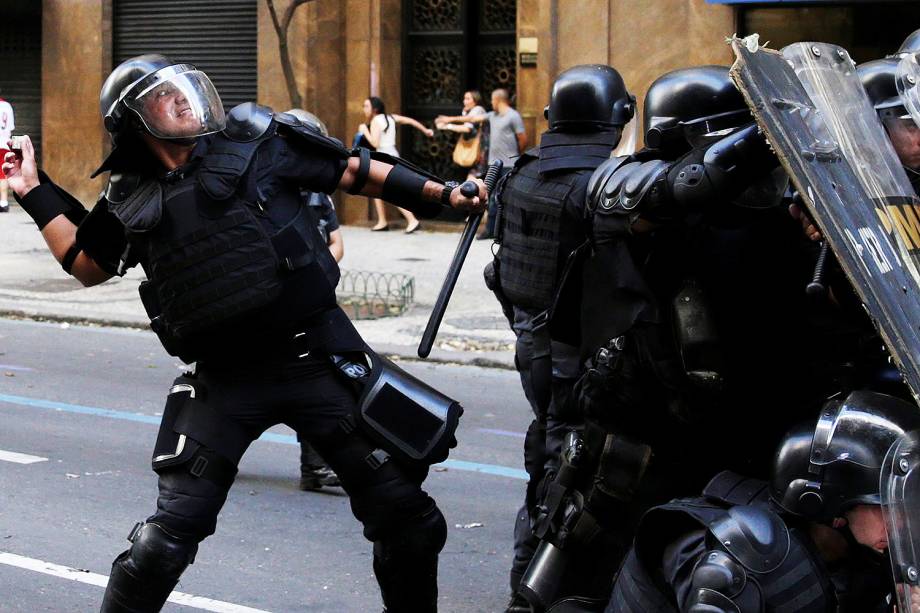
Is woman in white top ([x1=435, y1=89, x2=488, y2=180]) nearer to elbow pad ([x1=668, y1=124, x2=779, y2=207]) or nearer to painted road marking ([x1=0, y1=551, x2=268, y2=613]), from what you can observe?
painted road marking ([x1=0, y1=551, x2=268, y2=613])

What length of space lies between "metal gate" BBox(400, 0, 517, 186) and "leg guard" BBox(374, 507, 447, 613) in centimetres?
1394

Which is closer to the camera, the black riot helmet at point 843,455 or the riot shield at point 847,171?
the riot shield at point 847,171

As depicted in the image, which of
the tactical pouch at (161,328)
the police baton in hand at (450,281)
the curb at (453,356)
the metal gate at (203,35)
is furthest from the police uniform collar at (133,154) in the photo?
the metal gate at (203,35)

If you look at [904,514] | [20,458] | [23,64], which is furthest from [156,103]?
[23,64]

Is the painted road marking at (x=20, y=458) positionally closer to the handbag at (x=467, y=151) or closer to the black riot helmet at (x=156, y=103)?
the black riot helmet at (x=156, y=103)

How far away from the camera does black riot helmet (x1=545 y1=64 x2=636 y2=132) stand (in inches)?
183

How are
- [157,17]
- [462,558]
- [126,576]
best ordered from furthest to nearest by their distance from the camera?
[157,17], [462,558], [126,576]

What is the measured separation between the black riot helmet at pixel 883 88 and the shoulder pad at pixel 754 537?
1.09 meters

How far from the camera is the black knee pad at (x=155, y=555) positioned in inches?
158

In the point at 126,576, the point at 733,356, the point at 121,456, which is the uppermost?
the point at 733,356

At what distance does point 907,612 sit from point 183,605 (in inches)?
124

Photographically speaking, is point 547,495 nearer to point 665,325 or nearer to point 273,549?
point 665,325

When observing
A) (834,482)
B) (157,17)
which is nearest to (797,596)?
(834,482)

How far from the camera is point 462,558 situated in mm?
5730
